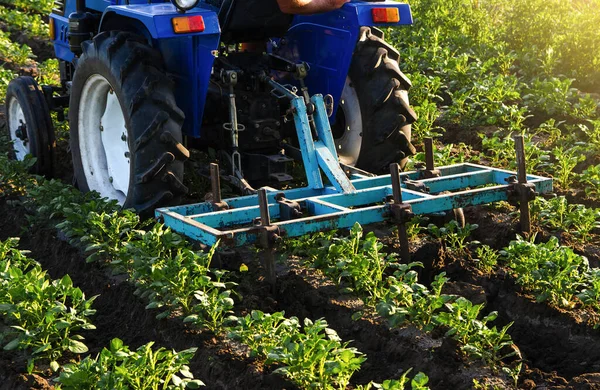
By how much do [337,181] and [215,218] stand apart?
699mm

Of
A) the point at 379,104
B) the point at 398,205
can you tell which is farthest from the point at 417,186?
the point at 379,104

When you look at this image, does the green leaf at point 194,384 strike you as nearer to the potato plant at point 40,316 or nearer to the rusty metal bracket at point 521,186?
the potato plant at point 40,316

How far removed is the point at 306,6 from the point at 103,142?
1.62 m

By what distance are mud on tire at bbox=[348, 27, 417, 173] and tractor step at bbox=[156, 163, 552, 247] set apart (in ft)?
1.39

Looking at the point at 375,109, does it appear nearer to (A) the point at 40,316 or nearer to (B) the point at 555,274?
(B) the point at 555,274

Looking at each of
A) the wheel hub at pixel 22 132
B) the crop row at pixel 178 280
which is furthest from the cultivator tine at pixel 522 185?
the wheel hub at pixel 22 132

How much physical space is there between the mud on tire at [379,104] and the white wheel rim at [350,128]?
50mm

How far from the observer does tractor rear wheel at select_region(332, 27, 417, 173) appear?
5.61 meters

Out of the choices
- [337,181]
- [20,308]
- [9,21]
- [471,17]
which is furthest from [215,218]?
[9,21]

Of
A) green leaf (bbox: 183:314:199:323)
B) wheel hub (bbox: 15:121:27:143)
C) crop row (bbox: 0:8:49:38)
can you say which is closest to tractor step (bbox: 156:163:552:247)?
green leaf (bbox: 183:314:199:323)

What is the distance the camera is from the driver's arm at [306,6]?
4.94m

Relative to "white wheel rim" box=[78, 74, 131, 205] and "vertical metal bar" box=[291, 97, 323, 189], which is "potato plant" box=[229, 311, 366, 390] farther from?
"white wheel rim" box=[78, 74, 131, 205]

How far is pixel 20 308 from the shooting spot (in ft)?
13.5

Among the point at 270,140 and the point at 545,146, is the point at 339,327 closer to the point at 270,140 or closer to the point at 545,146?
the point at 270,140
